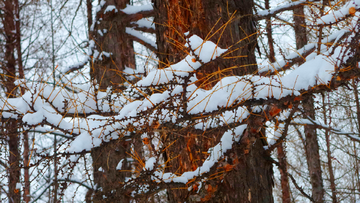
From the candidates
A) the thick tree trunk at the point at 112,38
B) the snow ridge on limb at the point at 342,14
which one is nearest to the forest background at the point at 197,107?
the snow ridge on limb at the point at 342,14

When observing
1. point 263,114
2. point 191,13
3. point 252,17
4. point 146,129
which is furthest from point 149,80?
point 252,17

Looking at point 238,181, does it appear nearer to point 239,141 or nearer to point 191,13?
point 239,141

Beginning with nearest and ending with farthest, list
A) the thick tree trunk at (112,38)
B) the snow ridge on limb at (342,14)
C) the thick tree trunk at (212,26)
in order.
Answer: the snow ridge on limb at (342,14) < the thick tree trunk at (212,26) < the thick tree trunk at (112,38)

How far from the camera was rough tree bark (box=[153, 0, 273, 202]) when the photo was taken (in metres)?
2.43

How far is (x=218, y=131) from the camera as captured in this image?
2430mm

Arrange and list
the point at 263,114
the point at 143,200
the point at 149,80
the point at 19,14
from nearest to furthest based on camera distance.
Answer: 1. the point at 149,80
2. the point at 263,114
3. the point at 143,200
4. the point at 19,14

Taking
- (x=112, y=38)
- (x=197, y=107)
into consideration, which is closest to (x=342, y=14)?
(x=197, y=107)

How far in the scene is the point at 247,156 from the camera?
2.55 meters

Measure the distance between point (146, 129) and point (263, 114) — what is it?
2.97 feet

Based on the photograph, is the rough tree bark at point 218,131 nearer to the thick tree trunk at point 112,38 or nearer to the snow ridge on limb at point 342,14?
the snow ridge on limb at point 342,14

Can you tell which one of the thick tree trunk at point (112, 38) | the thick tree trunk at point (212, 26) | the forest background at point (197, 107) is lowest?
the forest background at point (197, 107)

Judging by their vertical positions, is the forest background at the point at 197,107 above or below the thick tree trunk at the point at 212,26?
below

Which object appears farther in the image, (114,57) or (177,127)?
(114,57)

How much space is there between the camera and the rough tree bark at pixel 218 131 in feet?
7.97
